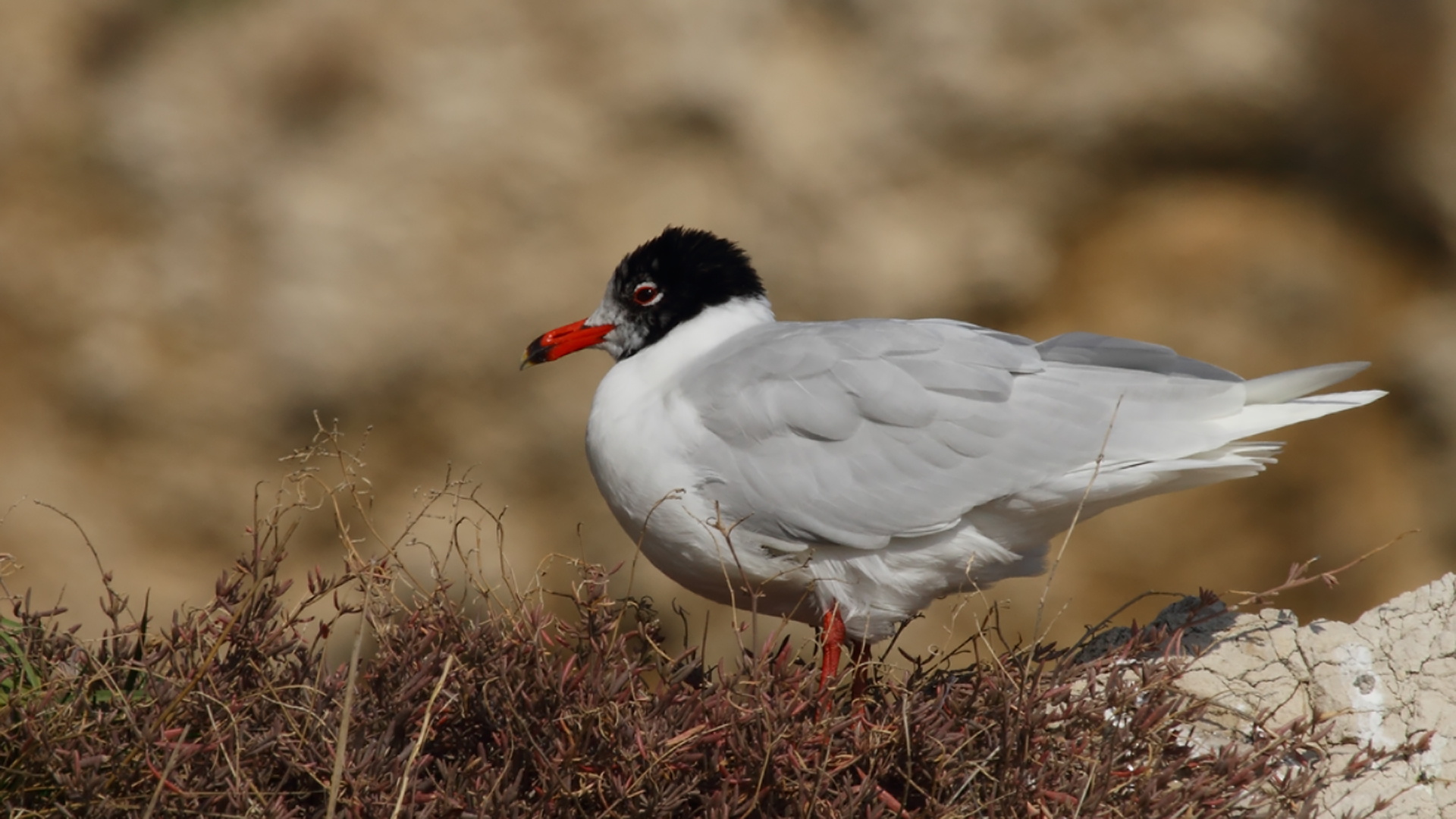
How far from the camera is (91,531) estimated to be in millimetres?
5867

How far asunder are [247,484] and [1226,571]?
190 inches

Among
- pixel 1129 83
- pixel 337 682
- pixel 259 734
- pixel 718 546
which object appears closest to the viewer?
pixel 259 734

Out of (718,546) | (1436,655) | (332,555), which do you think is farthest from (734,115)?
(1436,655)

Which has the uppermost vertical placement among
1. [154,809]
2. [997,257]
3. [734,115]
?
[734,115]

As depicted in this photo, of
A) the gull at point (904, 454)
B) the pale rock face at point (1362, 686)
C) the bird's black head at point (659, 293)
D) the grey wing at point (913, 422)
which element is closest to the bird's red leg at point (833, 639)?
the gull at point (904, 454)

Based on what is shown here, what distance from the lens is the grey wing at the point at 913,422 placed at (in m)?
2.74

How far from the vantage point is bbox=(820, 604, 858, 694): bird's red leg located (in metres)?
2.73

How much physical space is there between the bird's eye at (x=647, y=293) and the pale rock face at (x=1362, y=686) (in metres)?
1.71

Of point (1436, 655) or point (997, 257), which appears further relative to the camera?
point (997, 257)

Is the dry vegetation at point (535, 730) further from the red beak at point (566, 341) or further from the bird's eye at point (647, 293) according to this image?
the bird's eye at point (647, 293)

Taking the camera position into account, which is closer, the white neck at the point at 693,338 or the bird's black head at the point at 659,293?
the white neck at the point at 693,338

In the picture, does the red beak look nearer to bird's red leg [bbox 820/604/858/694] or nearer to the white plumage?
the white plumage

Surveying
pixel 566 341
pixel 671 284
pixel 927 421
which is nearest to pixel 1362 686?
pixel 927 421

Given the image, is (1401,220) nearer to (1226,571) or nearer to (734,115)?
(1226,571)
